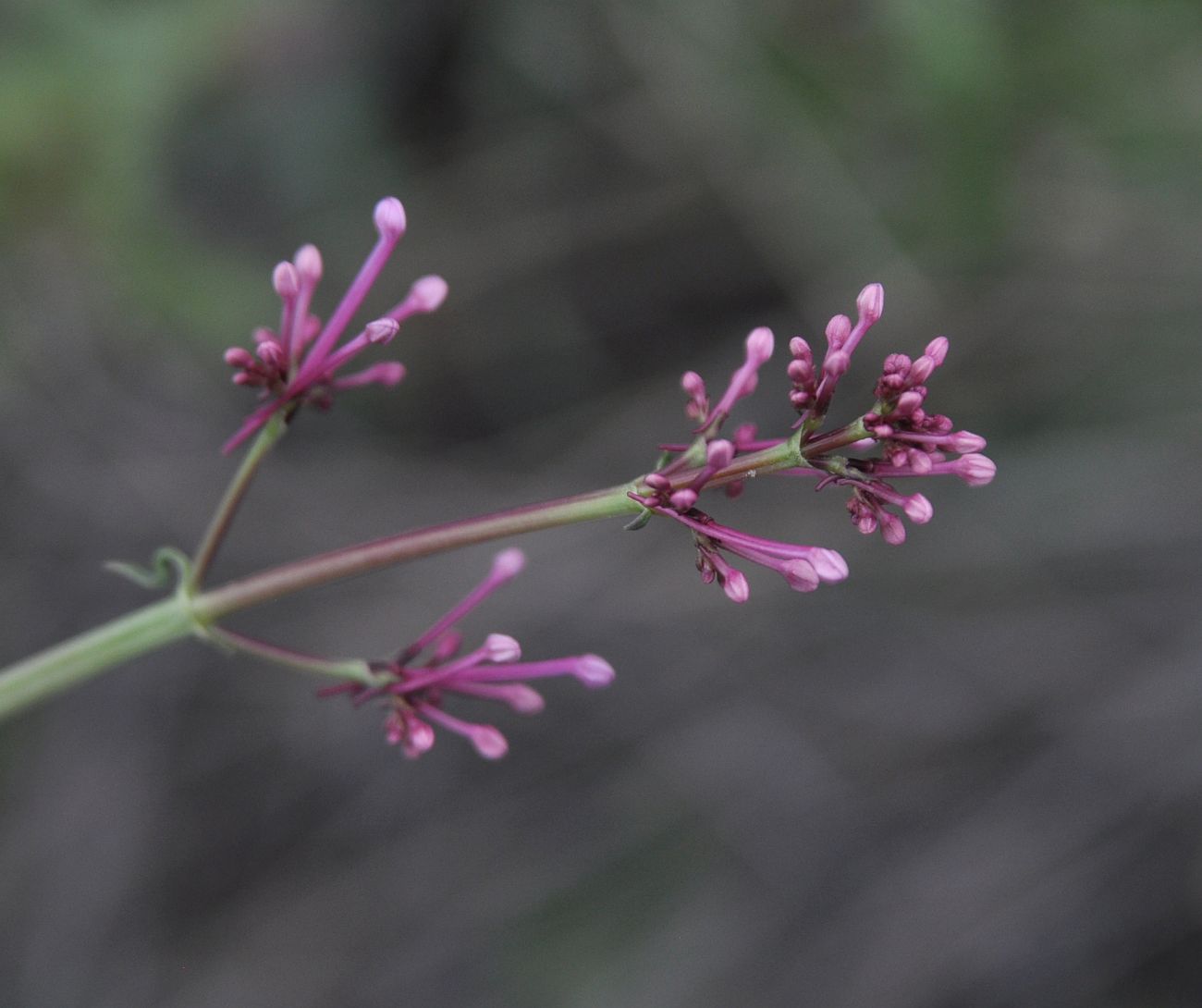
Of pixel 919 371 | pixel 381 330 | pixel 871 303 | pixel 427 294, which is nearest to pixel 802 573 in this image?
pixel 919 371

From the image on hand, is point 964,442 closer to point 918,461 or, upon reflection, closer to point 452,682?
point 918,461

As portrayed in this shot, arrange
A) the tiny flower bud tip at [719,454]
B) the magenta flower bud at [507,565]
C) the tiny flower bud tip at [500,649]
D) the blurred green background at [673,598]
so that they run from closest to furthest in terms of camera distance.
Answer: the tiny flower bud tip at [719,454]
the tiny flower bud tip at [500,649]
the magenta flower bud at [507,565]
the blurred green background at [673,598]

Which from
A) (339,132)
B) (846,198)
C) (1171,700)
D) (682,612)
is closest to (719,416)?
(682,612)

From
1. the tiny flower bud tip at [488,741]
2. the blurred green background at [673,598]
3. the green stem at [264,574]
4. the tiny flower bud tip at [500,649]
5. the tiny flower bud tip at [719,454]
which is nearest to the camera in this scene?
the tiny flower bud tip at [719,454]

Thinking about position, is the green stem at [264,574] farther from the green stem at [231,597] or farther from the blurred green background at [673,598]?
the blurred green background at [673,598]

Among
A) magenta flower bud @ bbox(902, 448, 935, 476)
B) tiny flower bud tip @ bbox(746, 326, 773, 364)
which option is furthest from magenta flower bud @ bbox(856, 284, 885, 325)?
magenta flower bud @ bbox(902, 448, 935, 476)

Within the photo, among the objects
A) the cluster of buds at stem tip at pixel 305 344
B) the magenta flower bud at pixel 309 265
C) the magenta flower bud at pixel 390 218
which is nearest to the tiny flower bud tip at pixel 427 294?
the cluster of buds at stem tip at pixel 305 344
